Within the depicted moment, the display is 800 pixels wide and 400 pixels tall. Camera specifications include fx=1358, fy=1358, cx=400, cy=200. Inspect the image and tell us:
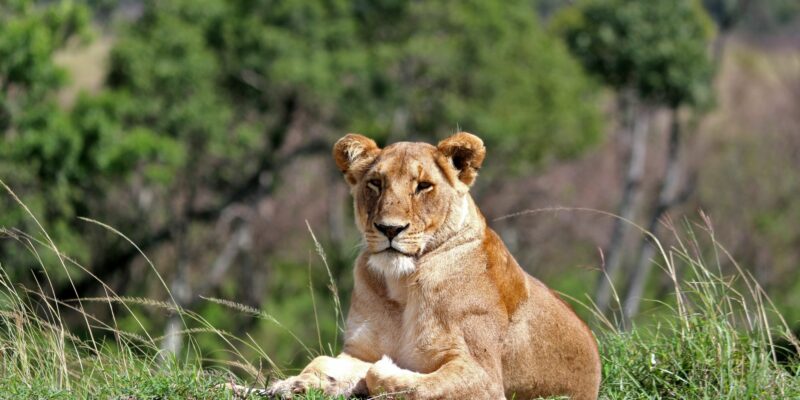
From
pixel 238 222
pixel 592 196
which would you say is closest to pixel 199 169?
pixel 238 222

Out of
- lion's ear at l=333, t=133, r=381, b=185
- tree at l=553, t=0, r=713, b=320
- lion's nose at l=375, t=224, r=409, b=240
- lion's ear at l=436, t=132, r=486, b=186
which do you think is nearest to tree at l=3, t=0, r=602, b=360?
tree at l=553, t=0, r=713, b=320

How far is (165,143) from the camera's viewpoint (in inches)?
1113

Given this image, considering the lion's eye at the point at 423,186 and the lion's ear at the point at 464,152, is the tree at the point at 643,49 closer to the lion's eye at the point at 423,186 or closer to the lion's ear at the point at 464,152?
the lion's ear at the point at 464,152

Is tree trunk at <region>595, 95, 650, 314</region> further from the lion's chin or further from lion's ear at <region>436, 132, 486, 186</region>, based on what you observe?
the lion's chin

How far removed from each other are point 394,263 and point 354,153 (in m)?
0.63

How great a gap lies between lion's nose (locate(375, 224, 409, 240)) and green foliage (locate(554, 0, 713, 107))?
28.8 meters

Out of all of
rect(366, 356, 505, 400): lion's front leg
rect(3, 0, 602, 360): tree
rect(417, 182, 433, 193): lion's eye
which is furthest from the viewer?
rect(3, 0, 602, 360): tree

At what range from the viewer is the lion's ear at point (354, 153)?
6000 millimetres

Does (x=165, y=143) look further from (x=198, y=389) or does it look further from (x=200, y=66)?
(x=198, y=389)

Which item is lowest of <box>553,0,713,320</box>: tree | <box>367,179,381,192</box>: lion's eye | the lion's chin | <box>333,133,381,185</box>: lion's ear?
<box>553,0,713,320</box>: tree

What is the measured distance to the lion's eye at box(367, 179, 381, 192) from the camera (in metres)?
5.79

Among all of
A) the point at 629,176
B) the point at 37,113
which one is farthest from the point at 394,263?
the point at 629,176

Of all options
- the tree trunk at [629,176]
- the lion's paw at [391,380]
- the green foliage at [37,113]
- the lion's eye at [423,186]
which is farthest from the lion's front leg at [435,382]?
the tree trunk at [629,176]

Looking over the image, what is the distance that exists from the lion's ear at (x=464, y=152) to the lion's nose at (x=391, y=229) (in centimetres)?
46
